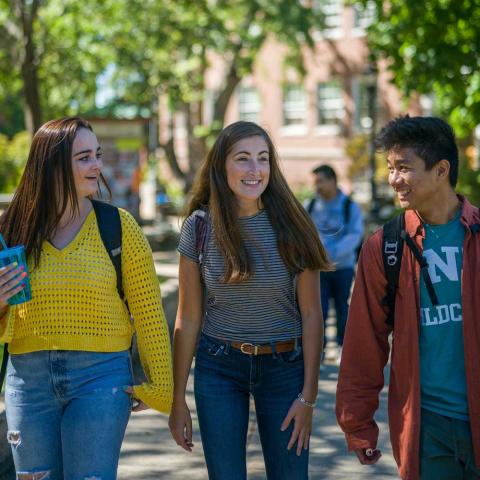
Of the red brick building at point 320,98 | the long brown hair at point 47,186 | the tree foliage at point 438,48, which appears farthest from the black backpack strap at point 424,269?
the red brick building at point 320,98

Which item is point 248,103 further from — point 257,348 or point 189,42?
point 257,348

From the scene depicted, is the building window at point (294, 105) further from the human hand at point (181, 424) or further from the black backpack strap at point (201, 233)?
the human hand at point (181, 424)

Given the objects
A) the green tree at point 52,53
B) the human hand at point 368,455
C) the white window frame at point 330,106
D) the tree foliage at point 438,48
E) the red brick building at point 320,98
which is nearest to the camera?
the human hand at point 368,455

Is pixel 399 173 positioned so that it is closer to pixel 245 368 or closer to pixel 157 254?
pixel 245 368

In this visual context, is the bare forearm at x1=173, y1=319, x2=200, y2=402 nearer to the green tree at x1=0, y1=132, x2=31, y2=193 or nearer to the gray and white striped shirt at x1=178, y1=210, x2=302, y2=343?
the gray and white striped shirt at x1=178, y1=210, x2=302, y2=343

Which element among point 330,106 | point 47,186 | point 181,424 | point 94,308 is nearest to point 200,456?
point 181,424

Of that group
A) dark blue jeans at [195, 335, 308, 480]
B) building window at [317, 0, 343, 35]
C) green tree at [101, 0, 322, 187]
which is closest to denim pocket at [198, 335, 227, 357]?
dark blue jeans at [195, 335, 308, 480]

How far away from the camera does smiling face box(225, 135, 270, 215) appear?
365 cm

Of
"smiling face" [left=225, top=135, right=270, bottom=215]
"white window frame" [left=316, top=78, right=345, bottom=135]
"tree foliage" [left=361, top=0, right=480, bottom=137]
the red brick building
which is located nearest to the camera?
"smiling face" [left=225, top=135, right=270, bottom=215]

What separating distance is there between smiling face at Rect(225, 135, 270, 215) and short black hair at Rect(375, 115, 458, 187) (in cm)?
57

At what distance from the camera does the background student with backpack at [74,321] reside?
329 centimetres

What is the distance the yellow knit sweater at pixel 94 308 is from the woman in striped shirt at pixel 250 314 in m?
0.22

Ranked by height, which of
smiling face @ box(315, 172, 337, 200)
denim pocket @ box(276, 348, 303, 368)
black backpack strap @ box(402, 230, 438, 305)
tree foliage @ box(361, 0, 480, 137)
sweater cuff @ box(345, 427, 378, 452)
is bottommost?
sweater cuff @ box(345, 427, 378, 452)

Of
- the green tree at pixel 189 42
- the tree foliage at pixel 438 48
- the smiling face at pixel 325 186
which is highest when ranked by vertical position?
the green tree at pixel 189 42
